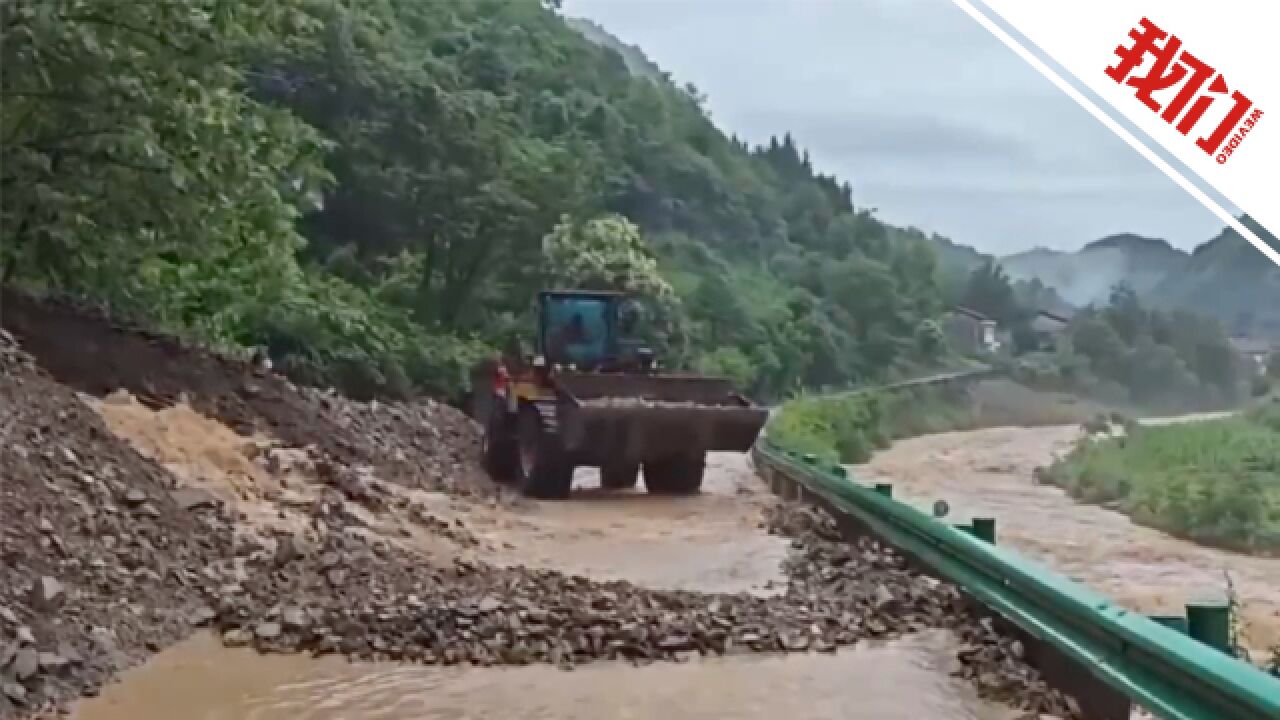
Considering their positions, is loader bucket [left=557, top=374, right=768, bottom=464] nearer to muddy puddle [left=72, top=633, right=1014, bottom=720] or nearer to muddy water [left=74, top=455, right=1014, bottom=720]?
muddy water [left=74, top=455, right=1014, bottom=720]

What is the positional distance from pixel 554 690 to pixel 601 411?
9.26 m

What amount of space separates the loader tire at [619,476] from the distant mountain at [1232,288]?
8006 millimetres

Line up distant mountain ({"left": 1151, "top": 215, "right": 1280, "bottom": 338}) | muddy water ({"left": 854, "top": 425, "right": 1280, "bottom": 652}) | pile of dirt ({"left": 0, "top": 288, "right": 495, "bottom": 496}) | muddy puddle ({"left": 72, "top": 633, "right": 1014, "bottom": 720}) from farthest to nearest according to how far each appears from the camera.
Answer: distant mountain ({"left": 1151, "top": 215, "right": 1280, "bottom": 338})
pile of dirt ({"left": 0, "top": 288, "right": 495, "bottom": 496})
muddy water ({"left": 854, "top": 425, "right": 1280, "bottom": 652})
muddy puddle ({"left": 72, "top": 633, "right": 1014, "bottom": 720})

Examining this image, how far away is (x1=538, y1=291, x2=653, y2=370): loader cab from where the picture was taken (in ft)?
60.6

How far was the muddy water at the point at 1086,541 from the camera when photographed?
1150 centimetres

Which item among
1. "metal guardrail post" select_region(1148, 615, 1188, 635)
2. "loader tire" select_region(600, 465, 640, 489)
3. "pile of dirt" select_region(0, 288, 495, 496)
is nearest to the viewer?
"metal guardrail post" select_region(1148, 615, 1188, 635)

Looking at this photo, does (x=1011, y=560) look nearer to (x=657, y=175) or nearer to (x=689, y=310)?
(x=689, y=310)

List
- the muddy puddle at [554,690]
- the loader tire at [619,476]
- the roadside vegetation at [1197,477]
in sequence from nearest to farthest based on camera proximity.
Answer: the muddy puddle at [554,690]
the loader tire at [619,476]
the roadside vegetation at [1197,477]

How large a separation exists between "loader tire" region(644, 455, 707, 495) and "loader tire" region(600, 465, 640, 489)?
6.4 inches

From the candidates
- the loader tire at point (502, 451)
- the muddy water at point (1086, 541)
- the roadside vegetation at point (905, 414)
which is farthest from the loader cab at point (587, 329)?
the roadside vegetation at point (905, 414)

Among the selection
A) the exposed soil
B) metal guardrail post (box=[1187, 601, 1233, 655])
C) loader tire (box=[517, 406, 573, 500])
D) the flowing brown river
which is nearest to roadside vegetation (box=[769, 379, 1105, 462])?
loader tire (box=[517, 406, 573, 500])

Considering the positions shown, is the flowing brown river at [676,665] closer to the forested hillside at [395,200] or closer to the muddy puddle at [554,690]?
the muddy puddle at [554,690]

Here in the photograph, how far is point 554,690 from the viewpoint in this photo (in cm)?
614

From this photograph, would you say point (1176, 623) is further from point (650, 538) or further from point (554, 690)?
point (650, 538)
